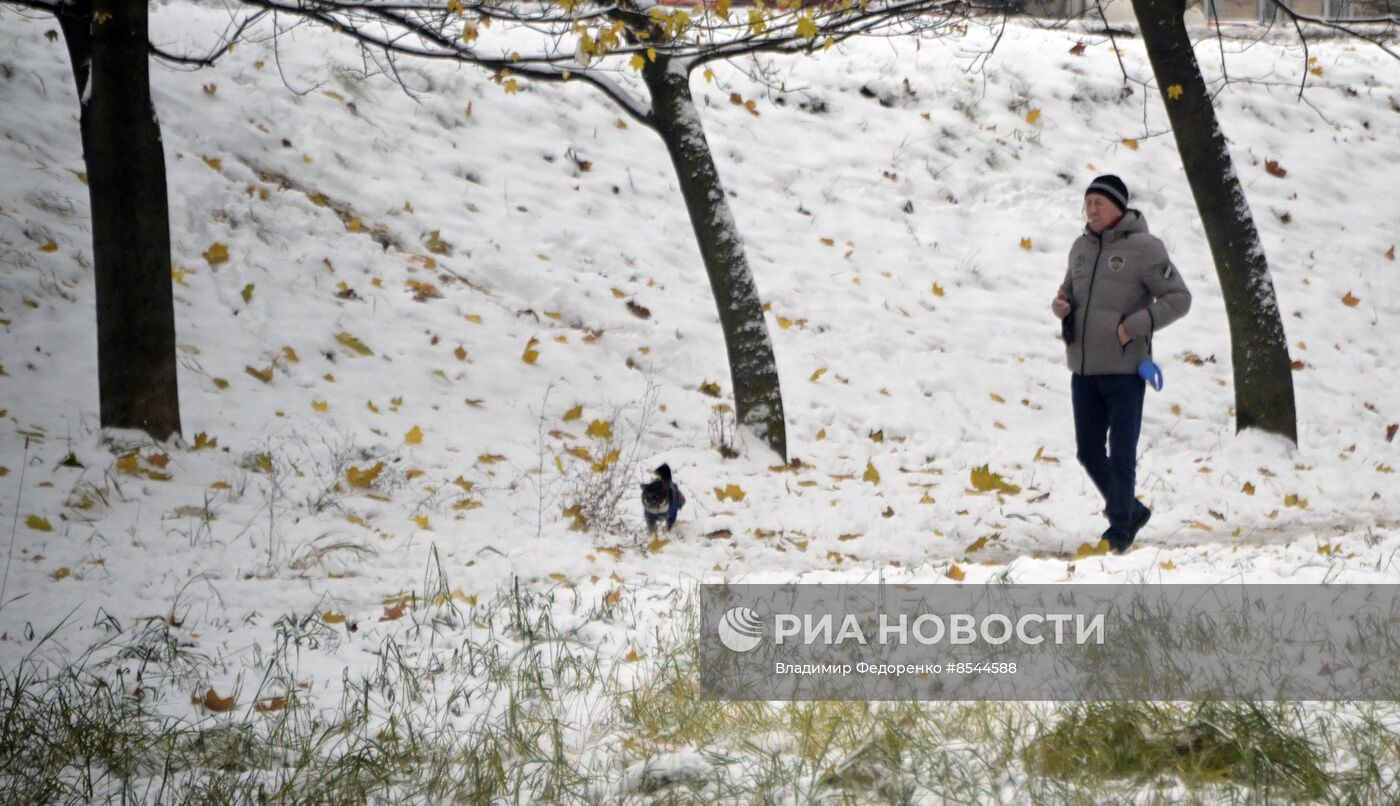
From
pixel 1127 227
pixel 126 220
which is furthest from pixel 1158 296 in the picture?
pixel 126 220

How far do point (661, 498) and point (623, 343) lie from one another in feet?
9.89

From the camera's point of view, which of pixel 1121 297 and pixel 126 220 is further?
pixel 126 220

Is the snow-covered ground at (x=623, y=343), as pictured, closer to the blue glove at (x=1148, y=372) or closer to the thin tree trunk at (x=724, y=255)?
Result: the thin tree trunk at (x=724, y=255)

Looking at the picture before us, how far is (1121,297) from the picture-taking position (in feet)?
17.4

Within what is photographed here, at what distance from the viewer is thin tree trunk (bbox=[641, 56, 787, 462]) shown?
23.8 feet

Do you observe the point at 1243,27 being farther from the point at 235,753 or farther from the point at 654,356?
the point at 235,753

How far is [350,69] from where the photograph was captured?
10812 mm

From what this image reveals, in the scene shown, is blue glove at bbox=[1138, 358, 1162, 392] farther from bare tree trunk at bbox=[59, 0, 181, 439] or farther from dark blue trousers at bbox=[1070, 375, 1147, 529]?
bare tree trunk at bbox=[59, 0, 181, 439]

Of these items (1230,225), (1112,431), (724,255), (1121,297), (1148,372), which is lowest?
(1112,431)

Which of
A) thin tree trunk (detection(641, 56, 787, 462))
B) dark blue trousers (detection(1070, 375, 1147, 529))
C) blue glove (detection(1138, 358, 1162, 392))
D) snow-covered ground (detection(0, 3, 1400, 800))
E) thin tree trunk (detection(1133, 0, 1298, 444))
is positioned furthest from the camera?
thin tree trunk (detection(1133, 0, 1298, 444))

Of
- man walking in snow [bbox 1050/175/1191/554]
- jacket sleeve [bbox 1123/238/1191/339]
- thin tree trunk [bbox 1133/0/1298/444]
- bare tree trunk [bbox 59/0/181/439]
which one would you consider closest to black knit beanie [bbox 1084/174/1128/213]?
man walking in snow [bbox 1050/175/1191/554]

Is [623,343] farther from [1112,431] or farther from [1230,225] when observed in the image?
[1230,225]

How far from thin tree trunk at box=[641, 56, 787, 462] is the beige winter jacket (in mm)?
2329

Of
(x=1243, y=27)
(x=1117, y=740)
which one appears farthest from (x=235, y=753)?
(x=1243, y=27)
